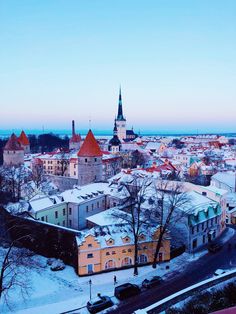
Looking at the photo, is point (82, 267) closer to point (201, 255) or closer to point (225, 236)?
point (201, 255)

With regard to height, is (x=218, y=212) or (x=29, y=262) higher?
(x=218, y=212)

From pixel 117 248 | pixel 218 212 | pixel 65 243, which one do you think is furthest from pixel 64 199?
pixel 218 212

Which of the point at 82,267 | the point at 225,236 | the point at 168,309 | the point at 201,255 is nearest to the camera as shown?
the point at 168,309

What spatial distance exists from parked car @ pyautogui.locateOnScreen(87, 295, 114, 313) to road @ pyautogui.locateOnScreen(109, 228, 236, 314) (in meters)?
0.52

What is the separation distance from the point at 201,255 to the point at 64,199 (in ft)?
43.4

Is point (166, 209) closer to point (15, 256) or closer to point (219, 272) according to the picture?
point (219, 272)

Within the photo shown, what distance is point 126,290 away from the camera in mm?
18062

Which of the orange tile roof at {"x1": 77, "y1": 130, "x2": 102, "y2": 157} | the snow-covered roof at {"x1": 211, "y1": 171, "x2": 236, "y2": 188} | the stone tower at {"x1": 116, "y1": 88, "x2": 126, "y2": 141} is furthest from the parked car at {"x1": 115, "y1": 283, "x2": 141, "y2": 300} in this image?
the stone tower at {"x1": 116, "y1": 88, "x2": 126, "y2": 141}

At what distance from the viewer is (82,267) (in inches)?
817

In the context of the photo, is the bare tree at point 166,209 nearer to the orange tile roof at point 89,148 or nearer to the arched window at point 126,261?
the arched window at point 126,261

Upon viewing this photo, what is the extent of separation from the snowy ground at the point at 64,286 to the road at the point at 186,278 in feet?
2.29

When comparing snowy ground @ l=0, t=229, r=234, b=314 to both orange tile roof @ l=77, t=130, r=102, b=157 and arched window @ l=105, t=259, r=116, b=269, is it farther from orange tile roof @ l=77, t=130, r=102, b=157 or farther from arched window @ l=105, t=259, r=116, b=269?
orange tile roof @ l=77, t=130, r=102, b=157

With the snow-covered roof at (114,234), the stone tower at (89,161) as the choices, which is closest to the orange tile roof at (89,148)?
the stone tower at (89,161)

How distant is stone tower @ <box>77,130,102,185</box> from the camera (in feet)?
129
